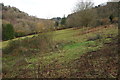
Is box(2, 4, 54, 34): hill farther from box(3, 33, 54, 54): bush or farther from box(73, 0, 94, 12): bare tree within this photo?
box(73, 0, 94, 12): bare tree

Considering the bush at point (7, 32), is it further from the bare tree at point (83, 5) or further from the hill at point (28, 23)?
the bare tree at point (83, 5)

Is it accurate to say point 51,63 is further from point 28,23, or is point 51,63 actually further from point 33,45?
point 28,23

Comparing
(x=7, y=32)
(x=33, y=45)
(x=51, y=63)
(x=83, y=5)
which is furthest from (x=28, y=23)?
(x=51, y=63)

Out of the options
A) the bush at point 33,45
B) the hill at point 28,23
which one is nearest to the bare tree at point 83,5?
the hill at point 28,23

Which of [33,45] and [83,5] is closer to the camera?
[33,45]

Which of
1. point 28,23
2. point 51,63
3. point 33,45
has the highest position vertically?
point 28,23

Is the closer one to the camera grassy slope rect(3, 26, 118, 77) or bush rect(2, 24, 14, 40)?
grassy slope rect(3, 26, 118, 77)

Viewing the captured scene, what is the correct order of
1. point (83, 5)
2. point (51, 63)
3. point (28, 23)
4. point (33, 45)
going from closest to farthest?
point (51, 63), point (33, 45), point (83, 5), point (28, 23)

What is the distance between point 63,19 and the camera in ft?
140

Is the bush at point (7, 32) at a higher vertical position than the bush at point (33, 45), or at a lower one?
higher

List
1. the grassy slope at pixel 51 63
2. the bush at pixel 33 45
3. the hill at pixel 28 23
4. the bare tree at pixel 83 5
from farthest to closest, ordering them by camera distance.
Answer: the bare tree at pixel 83 5 → the hill at pixel 28 23 → the bush at pixel 33 45 → the grassy slope at pixel 51 63

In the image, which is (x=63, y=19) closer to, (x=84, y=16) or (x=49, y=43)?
(x=84, y=16)

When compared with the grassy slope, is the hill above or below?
above

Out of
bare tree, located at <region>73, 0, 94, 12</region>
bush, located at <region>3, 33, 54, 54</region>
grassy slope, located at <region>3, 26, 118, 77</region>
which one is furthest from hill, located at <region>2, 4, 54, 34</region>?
bare tree, located at <region>73, 0, 94, 12</region>
